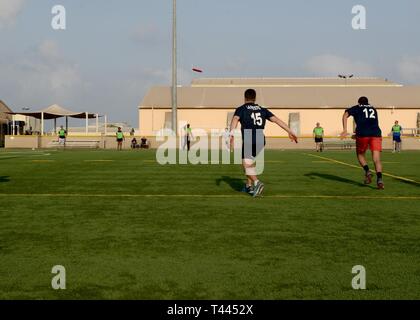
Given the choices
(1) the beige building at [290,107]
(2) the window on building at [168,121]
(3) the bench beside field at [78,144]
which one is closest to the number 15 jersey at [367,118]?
(3) the bench beside field at [78,144]

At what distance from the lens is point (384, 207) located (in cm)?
702

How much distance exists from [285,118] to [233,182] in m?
38.9

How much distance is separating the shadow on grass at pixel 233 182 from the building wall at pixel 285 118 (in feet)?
121

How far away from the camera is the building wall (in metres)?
48.0

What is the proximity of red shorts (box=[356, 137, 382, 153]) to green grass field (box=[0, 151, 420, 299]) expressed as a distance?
5.13ft

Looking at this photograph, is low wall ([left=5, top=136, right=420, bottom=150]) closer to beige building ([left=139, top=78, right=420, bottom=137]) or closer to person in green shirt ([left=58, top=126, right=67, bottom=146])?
person in green shirt ([left=58, top=126, right=67, bottom=146])

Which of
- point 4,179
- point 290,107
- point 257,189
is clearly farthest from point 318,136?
point 257,189

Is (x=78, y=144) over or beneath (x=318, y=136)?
beneath

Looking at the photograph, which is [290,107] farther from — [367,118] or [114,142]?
[367,118]

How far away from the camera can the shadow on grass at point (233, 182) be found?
9.61 m

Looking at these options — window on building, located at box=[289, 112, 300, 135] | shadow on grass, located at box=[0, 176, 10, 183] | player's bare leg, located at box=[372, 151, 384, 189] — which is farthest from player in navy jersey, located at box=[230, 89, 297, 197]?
window on building, located at box=[289, 112, 300, 135]

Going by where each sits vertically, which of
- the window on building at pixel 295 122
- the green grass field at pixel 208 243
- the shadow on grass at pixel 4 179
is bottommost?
the green grass field at pixel 208 243

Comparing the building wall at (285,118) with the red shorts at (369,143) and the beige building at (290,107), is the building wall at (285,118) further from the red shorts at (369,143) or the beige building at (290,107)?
the red shorts at (369,143)

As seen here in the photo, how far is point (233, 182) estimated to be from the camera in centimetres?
1063
